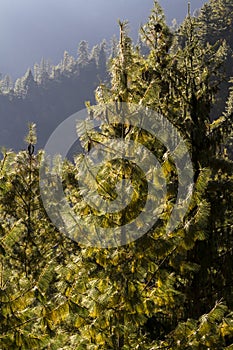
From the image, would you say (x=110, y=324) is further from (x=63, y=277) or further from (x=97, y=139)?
(x=97, y=139)

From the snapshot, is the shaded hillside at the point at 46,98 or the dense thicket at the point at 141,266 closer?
the dense thicket at the point at 141,266

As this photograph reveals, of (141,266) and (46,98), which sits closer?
(141,266)

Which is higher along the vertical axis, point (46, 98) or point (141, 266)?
point (46, 98)

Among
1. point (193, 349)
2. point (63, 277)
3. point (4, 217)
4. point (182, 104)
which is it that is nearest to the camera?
point (193, 349)

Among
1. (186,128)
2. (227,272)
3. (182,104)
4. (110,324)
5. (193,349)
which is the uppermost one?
(182,104)

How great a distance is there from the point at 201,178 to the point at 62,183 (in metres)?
6.53

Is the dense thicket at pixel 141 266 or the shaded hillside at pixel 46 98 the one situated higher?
the shaded hillside at pixel 46 98

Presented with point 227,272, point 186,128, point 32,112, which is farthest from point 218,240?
point 32,112

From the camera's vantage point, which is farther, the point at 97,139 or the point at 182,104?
the point at 182,104

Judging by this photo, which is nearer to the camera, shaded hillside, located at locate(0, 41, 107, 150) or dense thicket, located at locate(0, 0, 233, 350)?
dense thicket, located at locate(0, 0, 233, 350)

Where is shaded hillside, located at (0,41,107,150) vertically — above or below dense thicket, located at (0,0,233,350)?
above

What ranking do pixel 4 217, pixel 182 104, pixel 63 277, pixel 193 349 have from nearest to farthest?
pixel 193 349
pixel 63 277
pixel 182 104
pixel 4 217

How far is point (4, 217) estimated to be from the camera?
11.0 m

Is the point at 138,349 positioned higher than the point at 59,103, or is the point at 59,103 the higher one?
the point at 59,103
